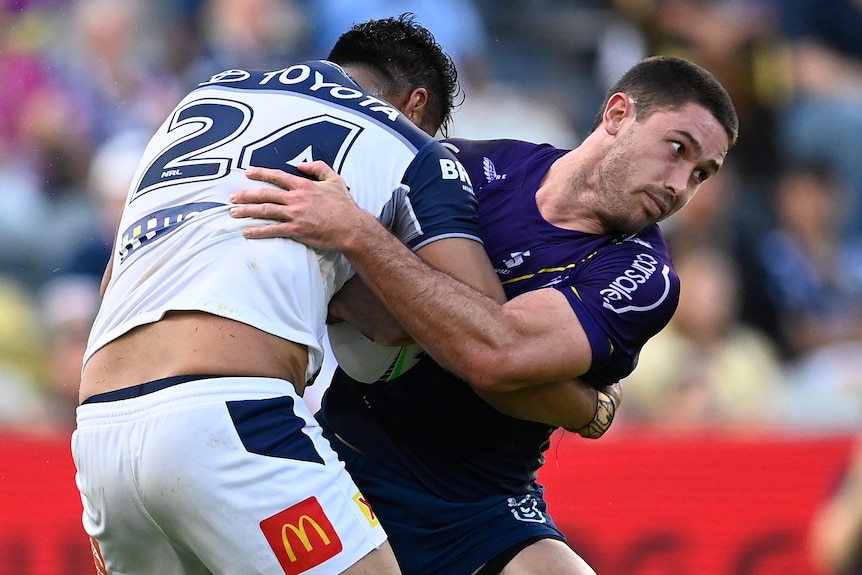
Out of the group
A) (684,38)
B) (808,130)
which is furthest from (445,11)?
(808,130)

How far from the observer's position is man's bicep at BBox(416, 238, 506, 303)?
→ 3.62m

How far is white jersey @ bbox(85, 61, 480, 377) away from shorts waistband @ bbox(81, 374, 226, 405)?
0.17m

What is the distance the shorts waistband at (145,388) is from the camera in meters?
3.22

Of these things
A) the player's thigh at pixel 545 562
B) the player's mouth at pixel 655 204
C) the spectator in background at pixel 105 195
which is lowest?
the spectator in background at pixel 105 195

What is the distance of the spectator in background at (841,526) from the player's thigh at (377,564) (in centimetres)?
417

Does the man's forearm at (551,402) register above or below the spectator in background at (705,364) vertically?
above

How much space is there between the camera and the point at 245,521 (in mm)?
3178

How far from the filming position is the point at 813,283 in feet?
29.2

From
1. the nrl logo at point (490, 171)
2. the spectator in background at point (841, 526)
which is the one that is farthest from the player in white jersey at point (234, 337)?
the spectator in background at point (841, 526)

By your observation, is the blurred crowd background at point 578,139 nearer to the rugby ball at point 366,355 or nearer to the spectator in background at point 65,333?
the spectator in background at point 65,333

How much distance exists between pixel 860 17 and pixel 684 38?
4.74 ft

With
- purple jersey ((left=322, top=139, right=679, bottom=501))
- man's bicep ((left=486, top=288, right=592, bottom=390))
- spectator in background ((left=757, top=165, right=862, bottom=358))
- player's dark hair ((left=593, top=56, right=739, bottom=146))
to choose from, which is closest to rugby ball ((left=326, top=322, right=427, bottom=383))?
purple jersey ((left=322, top=139, right=679, bottom=501))

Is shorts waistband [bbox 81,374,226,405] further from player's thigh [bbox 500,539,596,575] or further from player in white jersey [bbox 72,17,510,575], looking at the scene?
player's thigh [bbox 500,539,596,575]

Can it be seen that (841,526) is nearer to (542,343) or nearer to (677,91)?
(677,91)
